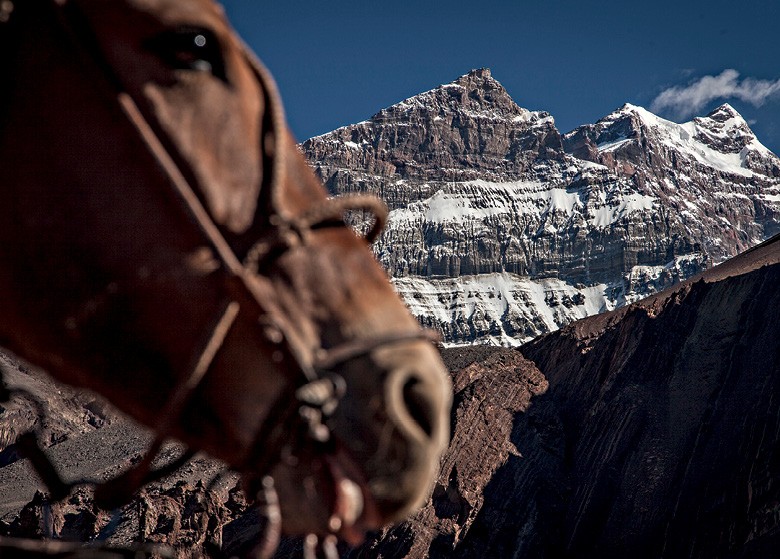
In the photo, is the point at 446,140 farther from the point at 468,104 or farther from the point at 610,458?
the point at 610,458

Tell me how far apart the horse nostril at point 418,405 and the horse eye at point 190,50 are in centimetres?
74

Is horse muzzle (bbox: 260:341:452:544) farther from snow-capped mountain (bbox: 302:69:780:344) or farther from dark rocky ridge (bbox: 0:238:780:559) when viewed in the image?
snow-capped mountain (bbox: 302:69:780:344)

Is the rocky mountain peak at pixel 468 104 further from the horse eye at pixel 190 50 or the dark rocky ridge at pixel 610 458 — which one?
the horse eye at pixel 190 50

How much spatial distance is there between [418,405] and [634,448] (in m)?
33.1

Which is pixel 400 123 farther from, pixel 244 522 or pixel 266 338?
pixel 266 338

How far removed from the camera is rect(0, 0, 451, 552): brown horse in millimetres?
1802

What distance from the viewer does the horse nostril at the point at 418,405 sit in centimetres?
179

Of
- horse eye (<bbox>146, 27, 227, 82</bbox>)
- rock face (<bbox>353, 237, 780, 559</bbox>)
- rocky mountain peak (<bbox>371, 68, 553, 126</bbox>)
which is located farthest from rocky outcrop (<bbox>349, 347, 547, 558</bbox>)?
rocky mountain peak (<bbox>371, 68, 553, 126</bbox>)

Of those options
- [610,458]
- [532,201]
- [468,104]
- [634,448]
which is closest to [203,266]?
[634,448]

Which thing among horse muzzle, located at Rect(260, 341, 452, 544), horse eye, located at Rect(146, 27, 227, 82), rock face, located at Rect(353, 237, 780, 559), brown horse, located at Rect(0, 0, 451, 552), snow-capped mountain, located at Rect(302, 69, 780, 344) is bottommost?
rock face, located at Rect(353, 237, 780, 559)

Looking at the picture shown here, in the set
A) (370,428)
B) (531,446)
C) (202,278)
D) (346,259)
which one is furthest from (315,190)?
(531,446)

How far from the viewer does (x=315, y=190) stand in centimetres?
199

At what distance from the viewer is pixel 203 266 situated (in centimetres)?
183

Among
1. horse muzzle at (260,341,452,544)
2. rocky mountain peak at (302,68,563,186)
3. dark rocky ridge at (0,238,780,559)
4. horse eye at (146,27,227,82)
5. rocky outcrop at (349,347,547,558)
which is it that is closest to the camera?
horse muzzle at (260,341,452,544)
